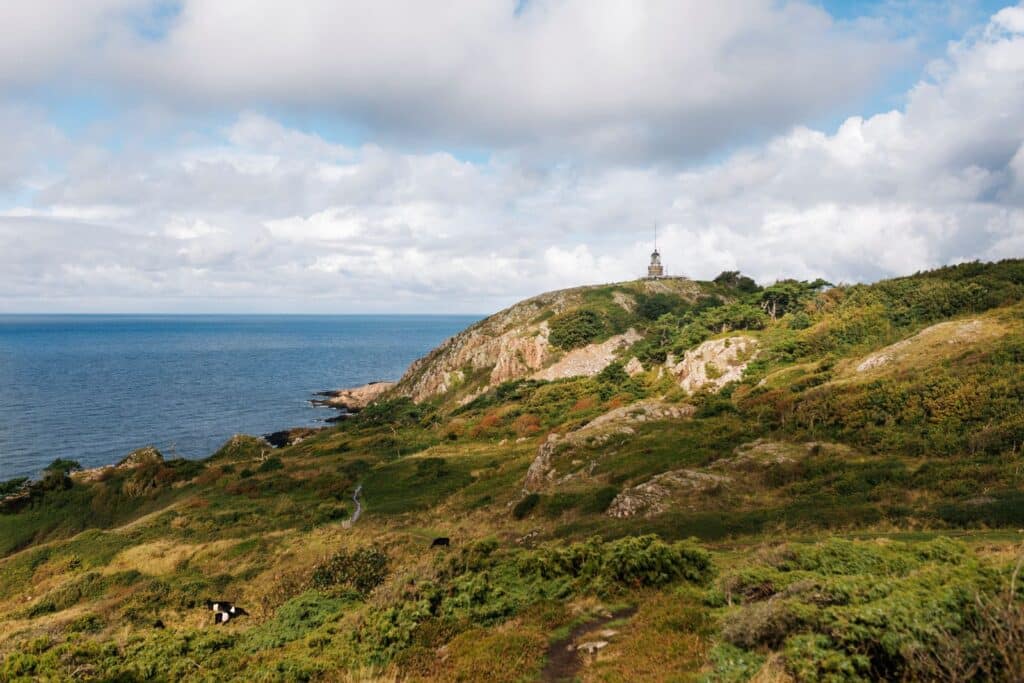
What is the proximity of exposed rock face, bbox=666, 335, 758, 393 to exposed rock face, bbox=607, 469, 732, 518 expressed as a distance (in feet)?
94.3

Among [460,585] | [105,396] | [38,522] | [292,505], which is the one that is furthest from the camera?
[105,396]

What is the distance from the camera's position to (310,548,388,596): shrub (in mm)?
20375

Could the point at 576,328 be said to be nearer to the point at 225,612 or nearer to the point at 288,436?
the point at 288,436

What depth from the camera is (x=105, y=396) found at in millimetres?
120688

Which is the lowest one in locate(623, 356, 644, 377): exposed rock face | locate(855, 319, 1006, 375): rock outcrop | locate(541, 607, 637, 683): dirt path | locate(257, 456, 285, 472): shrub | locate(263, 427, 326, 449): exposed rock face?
locate(263, 427, 326, 449): exposed rock face

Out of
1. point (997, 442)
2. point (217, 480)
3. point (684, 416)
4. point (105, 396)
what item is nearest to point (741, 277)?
point (684, 416)

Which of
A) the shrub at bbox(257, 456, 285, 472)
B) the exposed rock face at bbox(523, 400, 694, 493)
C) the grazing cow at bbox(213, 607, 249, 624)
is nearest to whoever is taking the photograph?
the grazing cow at bbox(213, 607, 249, 624)

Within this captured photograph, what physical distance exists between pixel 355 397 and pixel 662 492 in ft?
365

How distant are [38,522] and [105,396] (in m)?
87.9

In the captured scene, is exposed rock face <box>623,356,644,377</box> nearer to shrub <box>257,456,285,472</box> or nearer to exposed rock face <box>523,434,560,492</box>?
exposed rock face <box>523,434,560,492</box>

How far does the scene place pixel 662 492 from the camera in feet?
86.0

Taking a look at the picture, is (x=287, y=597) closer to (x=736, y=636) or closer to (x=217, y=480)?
(x=736, y=636)

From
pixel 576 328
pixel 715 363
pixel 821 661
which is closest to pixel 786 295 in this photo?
pixel 715 363

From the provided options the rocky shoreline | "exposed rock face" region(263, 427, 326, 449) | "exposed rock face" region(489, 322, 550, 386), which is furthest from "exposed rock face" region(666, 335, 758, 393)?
the rocky shoreline
